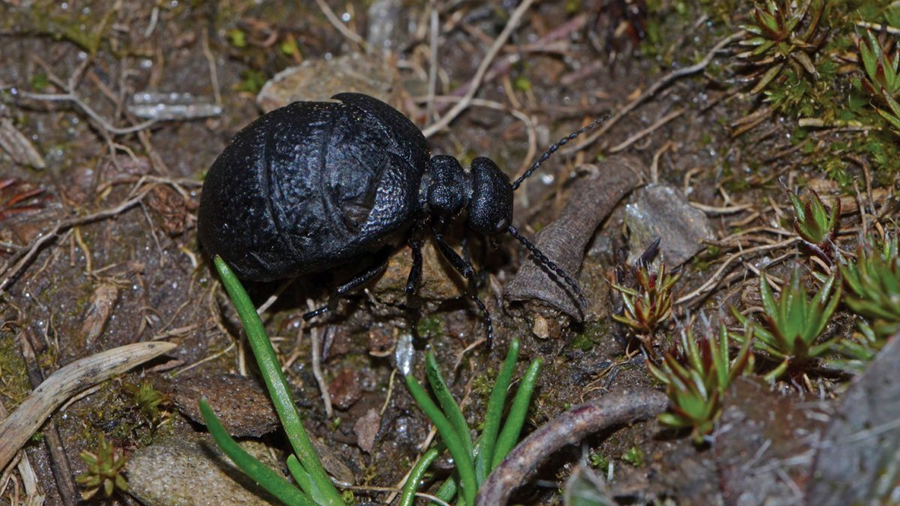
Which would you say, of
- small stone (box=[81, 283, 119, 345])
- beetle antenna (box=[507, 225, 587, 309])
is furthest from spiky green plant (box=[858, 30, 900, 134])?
small stone (box=[81, 283, 119, 345])

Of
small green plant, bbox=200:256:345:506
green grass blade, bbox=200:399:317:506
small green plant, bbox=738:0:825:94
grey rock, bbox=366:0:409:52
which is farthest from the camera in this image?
grey rock, bbox=366:0:409:52

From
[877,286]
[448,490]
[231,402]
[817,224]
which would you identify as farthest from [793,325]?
[231,402]

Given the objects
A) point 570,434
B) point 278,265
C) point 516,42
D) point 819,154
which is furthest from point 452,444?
Result: point 516,42

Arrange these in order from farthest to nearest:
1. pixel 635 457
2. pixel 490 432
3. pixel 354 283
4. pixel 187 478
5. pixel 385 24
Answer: pixel 385 24
pixel 354 283
pixel 187 478
pixel 490 432
pixel 635 457

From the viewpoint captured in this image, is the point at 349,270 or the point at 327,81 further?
the point at 327,81

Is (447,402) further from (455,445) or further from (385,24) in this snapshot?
(385,24)

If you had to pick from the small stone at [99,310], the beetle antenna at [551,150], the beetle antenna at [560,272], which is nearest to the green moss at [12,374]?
the small stone at [99,310]

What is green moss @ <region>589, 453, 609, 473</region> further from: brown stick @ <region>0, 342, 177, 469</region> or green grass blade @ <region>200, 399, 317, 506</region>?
brown stick @ <region>0, 342, 177, 469</region>
